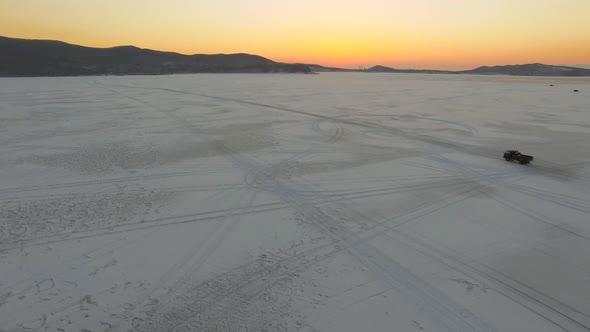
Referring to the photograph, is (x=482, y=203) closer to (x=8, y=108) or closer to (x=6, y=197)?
(x=6, y=197)

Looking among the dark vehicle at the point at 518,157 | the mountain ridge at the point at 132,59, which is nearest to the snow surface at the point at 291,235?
the dark vehicle at the point at 518,157

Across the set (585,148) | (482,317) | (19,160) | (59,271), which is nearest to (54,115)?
(19,160)

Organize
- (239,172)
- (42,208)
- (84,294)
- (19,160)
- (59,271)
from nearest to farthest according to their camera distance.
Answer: (84,294) < (59,271) < (42,208) < (239,172) < (19,160)

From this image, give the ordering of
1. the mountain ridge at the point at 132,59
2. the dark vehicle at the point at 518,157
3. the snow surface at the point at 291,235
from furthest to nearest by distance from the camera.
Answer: the mountain ridge at the point at 132,59
the dark vehicle at the point at 518,157
the snow surface at the point at 291,235

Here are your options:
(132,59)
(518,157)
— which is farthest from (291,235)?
(132,59)

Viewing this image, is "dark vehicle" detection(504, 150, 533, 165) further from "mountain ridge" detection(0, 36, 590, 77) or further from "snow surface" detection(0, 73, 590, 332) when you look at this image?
"mountain ridge" detection(0, 36, 590, 77)

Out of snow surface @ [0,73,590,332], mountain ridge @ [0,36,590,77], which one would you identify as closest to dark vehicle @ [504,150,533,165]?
snow surface @ [0,73,590,332]

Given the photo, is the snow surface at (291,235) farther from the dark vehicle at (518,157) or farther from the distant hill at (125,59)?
the distant hill at (125,59)

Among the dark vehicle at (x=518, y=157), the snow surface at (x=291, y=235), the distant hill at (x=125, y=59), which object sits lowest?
the snow surface at (x=291, y=235)
